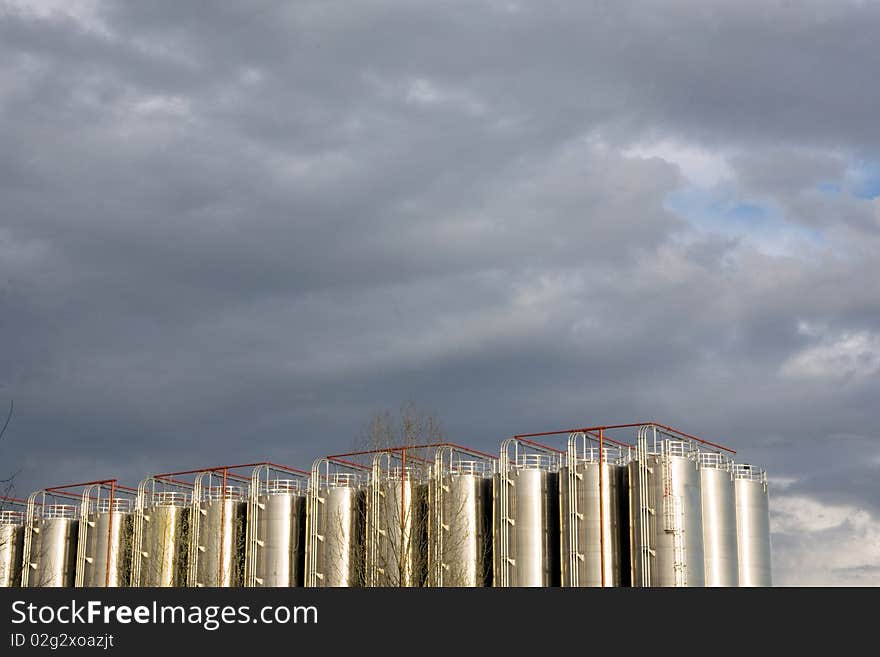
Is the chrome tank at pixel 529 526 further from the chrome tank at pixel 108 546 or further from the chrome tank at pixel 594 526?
the chrome tank at pixel 108 546

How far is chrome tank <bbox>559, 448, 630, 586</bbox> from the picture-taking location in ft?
198

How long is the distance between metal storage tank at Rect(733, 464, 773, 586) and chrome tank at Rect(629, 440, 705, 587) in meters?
4.59

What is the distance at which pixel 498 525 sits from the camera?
6372 centimetres

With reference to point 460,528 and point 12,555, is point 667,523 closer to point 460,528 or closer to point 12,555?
point 460,528

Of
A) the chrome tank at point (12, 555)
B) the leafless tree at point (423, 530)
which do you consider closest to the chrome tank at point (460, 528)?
the leafless tree at point (423, 530)

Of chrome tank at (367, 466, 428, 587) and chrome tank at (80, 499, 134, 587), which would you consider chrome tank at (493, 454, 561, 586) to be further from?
chrome tank at (80, 499, 134, 587)

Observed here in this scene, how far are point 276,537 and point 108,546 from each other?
50.8 ft

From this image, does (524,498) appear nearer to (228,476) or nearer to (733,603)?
(228,476)

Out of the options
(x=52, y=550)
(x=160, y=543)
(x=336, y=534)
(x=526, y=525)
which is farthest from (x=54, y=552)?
(x=526, y=525)

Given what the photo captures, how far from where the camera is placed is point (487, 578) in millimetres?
64438

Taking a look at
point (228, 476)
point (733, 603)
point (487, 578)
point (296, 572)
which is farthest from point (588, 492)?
point (733, 603)

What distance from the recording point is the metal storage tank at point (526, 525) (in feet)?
205

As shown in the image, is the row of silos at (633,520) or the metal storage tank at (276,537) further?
the metal storage tank at (276,537)

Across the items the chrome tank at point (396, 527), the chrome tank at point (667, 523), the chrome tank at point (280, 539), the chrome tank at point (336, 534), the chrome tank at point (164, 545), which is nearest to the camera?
the chrome tank at point (667, 523)
